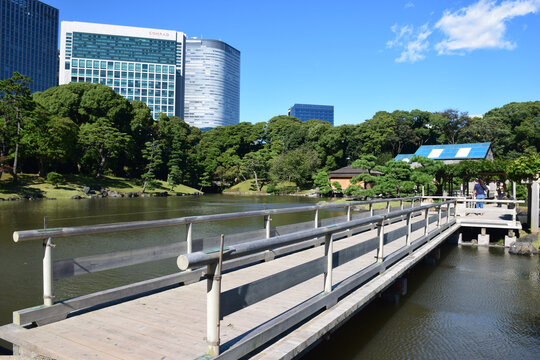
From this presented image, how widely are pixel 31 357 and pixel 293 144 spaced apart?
2258 inches

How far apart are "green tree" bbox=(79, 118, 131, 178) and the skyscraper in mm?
76575

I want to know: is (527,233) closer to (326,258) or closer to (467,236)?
(467,236)

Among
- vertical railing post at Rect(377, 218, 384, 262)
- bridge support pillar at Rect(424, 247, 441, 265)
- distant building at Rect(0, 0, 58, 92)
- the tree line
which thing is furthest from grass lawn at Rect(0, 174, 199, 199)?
distant building at Rect(0, 0, 58, 92)

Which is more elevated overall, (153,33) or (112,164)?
(153,33)

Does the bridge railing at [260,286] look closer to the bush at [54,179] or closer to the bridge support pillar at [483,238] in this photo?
the bridge support pillar at [483,238]

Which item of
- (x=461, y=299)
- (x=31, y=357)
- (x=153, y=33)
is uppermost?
(x=153, y=33)

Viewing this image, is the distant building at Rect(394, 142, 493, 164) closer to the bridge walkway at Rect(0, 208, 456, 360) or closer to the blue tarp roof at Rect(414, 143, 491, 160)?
the blue tarp roof at Rect(414, 143, 491, 160)

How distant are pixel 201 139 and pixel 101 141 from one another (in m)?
23.3

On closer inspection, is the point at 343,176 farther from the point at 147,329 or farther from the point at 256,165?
the point at 147,329

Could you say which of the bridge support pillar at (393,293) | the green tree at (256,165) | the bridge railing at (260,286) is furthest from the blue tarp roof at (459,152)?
the bridge railing at (260,286)

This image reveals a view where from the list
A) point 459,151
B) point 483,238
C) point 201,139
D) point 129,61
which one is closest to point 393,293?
point 483,238

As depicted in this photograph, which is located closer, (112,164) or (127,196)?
(127,196)

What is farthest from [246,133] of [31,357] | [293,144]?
[31,357]

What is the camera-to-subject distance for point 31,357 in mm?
2854
